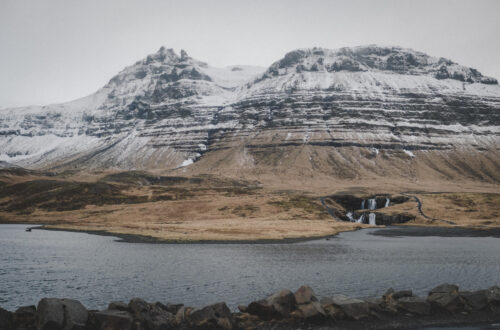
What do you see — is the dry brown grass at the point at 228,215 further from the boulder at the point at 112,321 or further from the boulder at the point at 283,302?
the boulder at the point at 112,321

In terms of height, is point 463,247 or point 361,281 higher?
point 361,281

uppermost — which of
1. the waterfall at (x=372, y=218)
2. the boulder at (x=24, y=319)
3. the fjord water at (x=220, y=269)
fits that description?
the boulder at (x=24, y=319)

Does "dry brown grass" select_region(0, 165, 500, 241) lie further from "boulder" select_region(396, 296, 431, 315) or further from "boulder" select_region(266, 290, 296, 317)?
"boulder" select_region(266, 290, 296, 317)

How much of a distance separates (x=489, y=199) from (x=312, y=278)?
146170 millimetres

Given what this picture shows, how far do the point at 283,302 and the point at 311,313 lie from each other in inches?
88.6

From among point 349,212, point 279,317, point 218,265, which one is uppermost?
point 279,317

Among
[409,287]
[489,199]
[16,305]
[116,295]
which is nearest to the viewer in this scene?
[16,305]

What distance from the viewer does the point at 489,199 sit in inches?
6289

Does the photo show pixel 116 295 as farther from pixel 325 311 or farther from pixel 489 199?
pixel 489 199

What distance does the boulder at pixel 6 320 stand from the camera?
25416 mm

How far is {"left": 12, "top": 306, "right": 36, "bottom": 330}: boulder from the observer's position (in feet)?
85.8

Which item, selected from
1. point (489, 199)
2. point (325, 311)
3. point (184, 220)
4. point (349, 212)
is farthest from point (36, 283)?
point (489, 199)

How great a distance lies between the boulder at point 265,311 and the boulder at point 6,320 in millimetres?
16956

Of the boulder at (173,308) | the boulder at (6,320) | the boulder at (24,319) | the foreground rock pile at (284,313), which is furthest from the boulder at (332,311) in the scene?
the boulder at (6,320)
